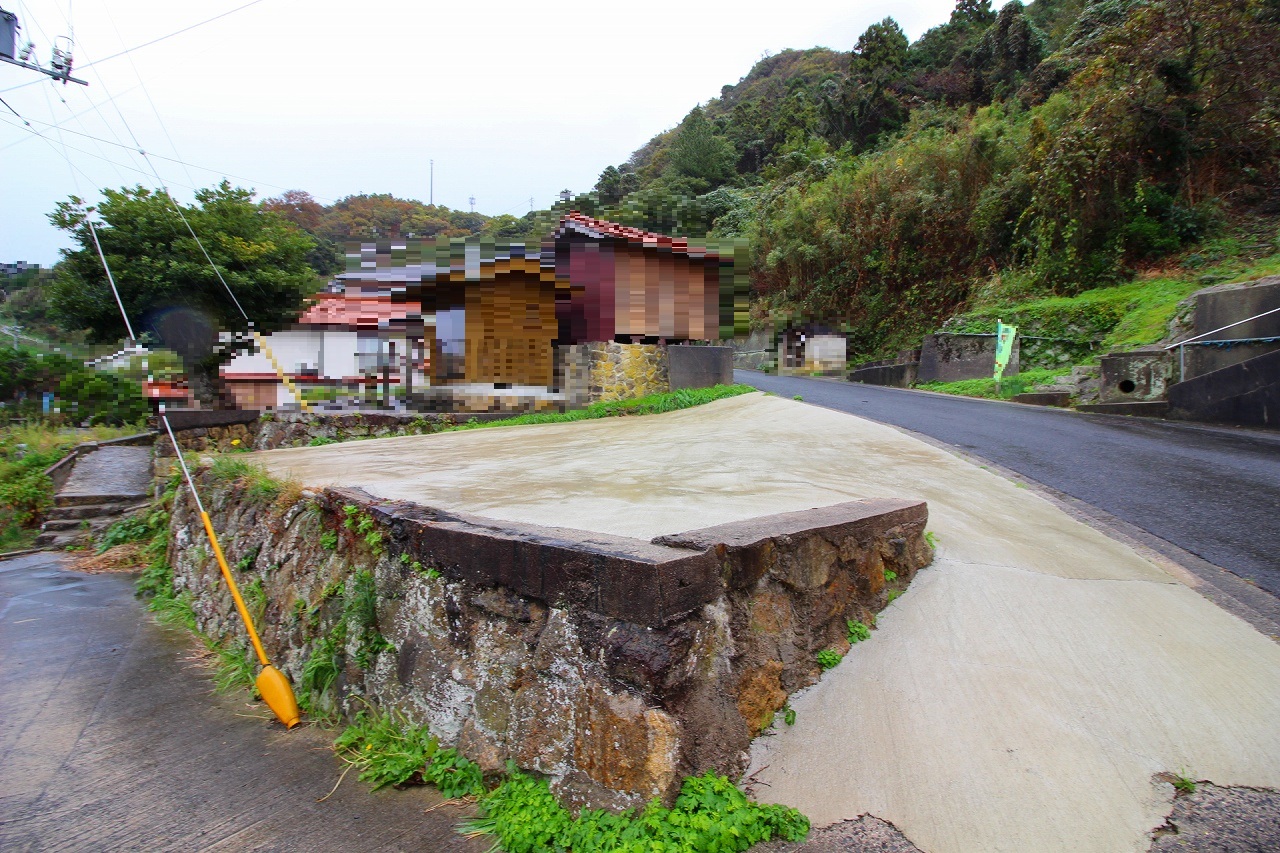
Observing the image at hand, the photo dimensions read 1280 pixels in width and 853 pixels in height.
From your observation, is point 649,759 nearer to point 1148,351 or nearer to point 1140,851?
point 1140,851

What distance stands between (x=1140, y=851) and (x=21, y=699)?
6.46 meters

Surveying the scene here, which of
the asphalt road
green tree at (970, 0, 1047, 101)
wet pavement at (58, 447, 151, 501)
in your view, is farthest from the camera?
green tree at (970, 0, 1047, 101)

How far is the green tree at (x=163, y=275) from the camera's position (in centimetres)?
1781

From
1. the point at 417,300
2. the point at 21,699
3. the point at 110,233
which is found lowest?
the point at 21,699

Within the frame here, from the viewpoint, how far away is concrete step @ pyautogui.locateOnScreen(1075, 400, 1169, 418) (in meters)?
11.6

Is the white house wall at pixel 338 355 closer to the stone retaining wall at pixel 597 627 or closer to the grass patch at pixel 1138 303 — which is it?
the stone retaining wall at pixel 597 627

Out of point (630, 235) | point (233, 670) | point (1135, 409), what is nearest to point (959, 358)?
point (1135, 409)

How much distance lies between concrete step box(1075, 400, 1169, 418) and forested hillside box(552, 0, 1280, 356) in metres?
6.92

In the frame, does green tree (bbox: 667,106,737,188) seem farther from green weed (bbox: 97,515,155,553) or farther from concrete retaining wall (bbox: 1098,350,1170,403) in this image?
green weed (bbox: 97,515,155,553)

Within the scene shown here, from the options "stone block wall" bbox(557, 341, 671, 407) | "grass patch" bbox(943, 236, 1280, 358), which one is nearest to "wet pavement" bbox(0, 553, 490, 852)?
"stone block wall" bbox(557, 341, 671, 407)

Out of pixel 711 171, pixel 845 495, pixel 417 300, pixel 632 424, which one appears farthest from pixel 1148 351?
pixel 711 171

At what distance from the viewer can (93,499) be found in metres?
9.91

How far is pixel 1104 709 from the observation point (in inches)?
110

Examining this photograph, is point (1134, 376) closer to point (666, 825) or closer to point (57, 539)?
point (666, 825)
